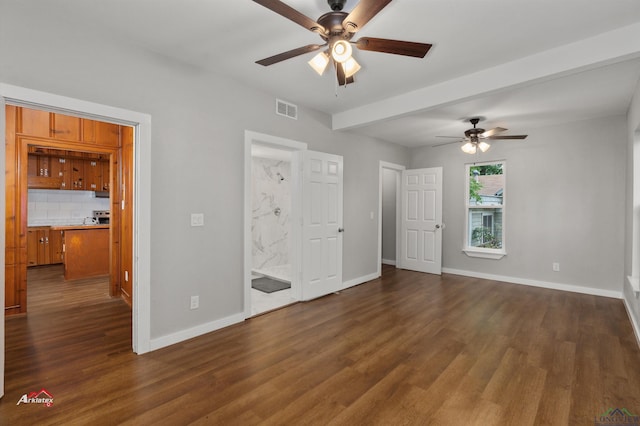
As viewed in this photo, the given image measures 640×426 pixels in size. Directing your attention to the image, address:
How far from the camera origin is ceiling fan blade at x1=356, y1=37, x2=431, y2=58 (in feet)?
6.39

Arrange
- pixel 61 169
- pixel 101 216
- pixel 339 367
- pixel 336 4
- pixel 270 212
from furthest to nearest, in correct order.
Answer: pixel 101 216 → pixel 270 212 → pixel 61 169 → pixel 339 367 → pixel 336 4

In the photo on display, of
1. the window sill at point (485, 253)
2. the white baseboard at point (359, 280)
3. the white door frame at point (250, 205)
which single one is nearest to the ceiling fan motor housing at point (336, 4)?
the white door frame at point (250, 205)

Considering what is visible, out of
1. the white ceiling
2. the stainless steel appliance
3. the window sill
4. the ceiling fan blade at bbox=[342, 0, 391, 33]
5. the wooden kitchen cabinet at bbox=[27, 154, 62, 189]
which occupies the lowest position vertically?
the window sill

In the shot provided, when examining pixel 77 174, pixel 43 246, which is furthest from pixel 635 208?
pixel 43 246

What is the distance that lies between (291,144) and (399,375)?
285 cm

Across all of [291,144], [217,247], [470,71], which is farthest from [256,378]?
[470,71]

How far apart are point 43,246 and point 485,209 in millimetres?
8765

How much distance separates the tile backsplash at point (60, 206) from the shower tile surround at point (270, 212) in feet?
12.5

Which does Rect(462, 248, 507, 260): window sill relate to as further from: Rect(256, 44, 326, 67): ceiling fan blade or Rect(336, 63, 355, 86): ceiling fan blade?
Rect(256, 44, 326, 67): ceiling fan blade

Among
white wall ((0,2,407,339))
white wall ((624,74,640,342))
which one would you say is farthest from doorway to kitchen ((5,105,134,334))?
white wall ((624,74,640,342))

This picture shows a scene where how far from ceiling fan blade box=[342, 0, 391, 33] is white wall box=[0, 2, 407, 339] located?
181cm

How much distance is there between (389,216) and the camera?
23.6ft

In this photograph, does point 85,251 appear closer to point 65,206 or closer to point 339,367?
point 65,206

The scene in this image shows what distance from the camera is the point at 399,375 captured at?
7.71ft
